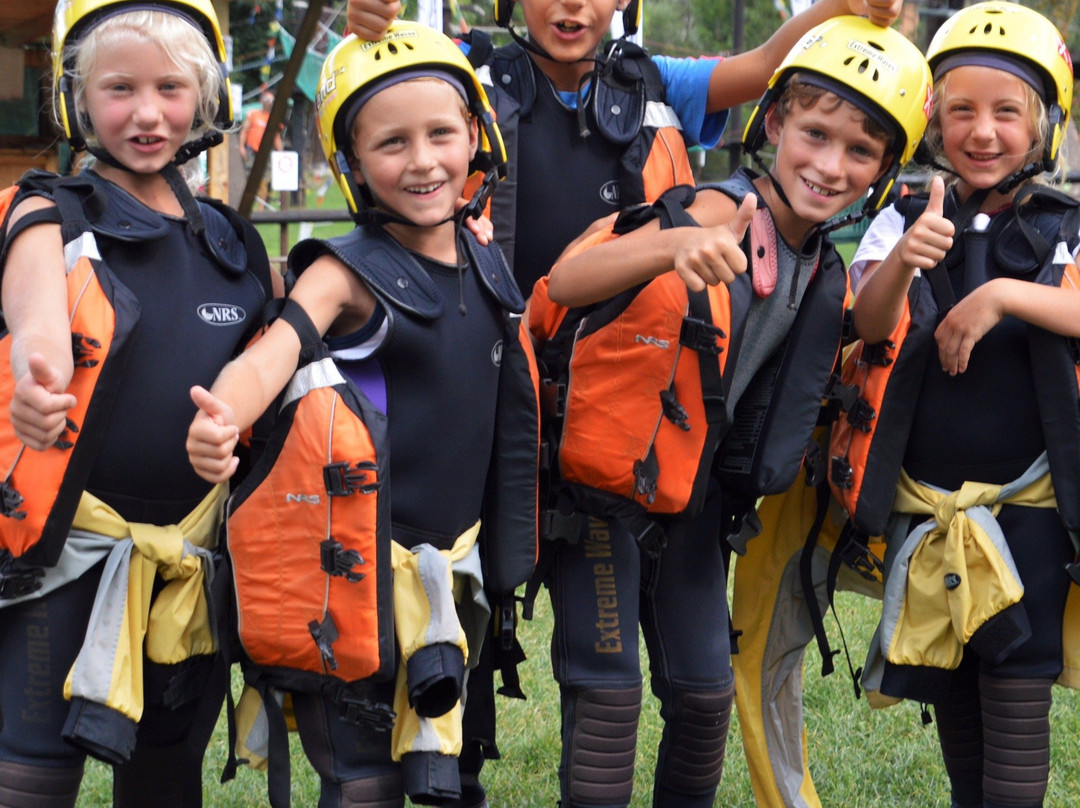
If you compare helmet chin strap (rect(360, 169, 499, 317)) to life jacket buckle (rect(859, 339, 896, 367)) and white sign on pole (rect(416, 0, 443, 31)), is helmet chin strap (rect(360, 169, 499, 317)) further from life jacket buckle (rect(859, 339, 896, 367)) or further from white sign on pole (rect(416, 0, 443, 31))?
white sign on pole (rect(416, 0, 443, 31))

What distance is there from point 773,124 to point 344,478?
4.80ft

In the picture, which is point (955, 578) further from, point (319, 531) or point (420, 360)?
point (319, 531)

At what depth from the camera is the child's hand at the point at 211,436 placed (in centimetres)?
235

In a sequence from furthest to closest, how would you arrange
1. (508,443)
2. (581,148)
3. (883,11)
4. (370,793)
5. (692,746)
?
(581,148) < (692,746) < (883,11) < (508,443) < (370,793)

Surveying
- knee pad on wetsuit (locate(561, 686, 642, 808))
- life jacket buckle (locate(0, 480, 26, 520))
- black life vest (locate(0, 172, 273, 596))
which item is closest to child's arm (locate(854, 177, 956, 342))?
knee pad on wetsuit (locate(561, 686, 642, 808))

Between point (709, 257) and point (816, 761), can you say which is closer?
point (709, 257)

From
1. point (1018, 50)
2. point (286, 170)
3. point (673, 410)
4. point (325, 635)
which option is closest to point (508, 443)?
point (673, 410)

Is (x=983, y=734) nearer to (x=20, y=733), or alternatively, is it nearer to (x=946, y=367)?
(x=946, y=367)

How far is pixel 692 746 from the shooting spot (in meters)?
3.33

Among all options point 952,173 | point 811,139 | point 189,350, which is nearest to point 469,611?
point 189,350

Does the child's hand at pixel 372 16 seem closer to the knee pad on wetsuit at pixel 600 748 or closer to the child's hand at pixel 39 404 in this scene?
the child's hand at pixel 39 404

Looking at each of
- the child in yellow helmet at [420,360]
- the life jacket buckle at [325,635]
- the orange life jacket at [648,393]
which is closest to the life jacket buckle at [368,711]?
the child in yellow helmet at [420,360]

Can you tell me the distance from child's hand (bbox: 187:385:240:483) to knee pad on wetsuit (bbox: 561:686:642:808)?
1.22 metres

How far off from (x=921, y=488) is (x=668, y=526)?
0.65m
